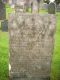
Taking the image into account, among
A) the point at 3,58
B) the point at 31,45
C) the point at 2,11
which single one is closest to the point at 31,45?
the point at 31,45

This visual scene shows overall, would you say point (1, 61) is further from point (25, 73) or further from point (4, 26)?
point (4, 26)

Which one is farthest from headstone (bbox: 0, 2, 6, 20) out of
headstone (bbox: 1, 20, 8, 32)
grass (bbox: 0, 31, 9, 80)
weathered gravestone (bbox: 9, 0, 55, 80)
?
weathered gravestone (bbox: 9, 0, 55, 80)

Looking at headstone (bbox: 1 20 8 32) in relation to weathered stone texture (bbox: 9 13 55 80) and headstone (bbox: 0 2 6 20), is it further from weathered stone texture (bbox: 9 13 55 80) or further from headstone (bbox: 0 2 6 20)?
weathered stone texture (bbox: 9 13 55 80)

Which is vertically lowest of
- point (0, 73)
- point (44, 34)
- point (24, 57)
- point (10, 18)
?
point (0, 73)

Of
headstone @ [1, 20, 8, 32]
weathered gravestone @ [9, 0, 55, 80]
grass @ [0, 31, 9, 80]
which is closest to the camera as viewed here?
weathered gravestone @ [9, 0, 55, 80]

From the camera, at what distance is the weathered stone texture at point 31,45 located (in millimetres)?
5215

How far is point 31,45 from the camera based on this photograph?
539cm

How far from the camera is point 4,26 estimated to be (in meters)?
11.4

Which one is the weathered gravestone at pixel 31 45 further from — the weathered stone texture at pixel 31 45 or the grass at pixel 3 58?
the grass at pixel 3 58

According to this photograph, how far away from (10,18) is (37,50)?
934 millimetres

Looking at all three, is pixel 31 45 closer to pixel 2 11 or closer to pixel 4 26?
pixel 4 26

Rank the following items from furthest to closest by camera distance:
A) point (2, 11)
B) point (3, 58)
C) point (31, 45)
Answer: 1. point (2, 11)
2. point (3, 58)
3. point (31, 45)

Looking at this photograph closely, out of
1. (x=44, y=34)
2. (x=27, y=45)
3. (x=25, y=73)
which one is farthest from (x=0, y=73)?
(x=44, y=34)

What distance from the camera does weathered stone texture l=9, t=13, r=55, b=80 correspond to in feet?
17.1
